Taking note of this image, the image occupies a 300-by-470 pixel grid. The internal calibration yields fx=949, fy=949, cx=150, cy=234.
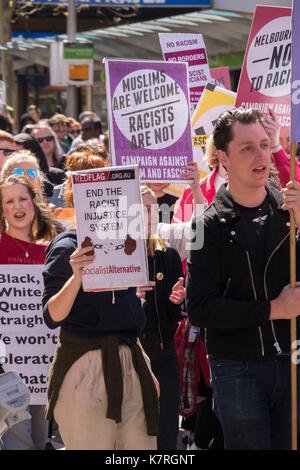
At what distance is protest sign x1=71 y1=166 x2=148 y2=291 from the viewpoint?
4.07 m

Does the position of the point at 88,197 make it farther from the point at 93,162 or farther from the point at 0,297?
the point at 0,297

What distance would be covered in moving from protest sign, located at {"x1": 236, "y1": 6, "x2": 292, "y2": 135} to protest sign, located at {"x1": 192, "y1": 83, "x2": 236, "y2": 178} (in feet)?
2.56

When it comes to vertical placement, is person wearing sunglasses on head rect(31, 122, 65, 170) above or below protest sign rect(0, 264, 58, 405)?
above

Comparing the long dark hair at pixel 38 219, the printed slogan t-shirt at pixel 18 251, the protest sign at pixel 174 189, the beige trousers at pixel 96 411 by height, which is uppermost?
the protest sign at pixel 174 189

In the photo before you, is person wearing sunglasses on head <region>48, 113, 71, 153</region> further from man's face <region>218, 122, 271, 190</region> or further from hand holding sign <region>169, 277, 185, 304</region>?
man's face <region>218, 122, 271, 190</region>

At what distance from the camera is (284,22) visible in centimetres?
609

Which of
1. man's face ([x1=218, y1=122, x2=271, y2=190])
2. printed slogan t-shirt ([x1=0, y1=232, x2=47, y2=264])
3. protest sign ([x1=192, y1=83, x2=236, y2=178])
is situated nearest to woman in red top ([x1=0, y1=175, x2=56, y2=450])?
printed slogan t-shirt ([x1=0, y1=232, x2=47, y2=264])

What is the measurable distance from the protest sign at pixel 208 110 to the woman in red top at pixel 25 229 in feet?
5.09

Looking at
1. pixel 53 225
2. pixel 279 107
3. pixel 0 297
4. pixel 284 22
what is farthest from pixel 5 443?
pixel 284 22

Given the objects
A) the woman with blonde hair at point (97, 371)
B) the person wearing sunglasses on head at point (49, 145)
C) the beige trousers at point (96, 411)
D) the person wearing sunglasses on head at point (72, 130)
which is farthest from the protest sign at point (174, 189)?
the person wearing sunglasses on head at point (72, 130)

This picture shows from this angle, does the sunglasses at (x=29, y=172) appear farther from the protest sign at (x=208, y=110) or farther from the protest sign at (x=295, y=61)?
the protest sign at (x=295, y=61)

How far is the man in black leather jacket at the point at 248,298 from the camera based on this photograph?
3.84 metres

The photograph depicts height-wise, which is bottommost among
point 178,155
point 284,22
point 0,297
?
point 0,297
